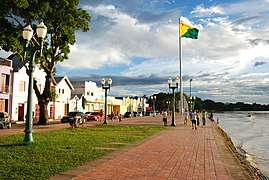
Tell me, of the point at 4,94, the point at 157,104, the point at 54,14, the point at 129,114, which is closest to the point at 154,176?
the point at 54,14

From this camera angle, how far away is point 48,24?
2719 cm

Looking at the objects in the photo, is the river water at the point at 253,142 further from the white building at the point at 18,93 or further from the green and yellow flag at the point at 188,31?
the white building at the point at 18,93

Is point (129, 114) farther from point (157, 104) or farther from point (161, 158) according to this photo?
point (157, 104)

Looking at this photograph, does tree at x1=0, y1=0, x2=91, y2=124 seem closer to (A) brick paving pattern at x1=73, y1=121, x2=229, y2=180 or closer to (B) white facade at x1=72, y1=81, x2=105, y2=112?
(A) brick paving pattern at x1=73, y1=121, x2=229, y2=180

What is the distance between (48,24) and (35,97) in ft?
60.1

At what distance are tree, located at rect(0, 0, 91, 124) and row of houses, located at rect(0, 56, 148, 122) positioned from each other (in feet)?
11.7

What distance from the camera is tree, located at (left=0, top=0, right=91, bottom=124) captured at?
25.0 meters

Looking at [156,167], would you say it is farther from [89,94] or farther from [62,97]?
[89,94]

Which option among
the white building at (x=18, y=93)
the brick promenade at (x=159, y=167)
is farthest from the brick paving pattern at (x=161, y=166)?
the white building at (x=18, y=93)

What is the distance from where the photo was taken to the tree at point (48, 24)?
2495 cm

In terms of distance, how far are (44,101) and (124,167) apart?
73.7ft

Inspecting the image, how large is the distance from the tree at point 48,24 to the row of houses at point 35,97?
11.7ft

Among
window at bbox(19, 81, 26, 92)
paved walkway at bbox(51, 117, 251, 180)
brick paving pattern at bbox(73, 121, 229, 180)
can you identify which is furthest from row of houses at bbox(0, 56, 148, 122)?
paved walkway at bbox(51, 117, 251, 180)

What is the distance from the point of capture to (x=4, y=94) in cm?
3484
